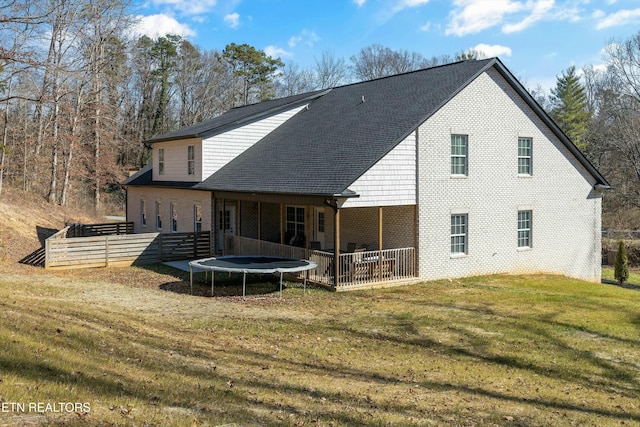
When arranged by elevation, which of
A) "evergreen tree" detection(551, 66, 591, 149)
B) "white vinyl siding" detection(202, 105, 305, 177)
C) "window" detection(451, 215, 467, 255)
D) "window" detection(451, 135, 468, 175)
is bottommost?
"window" detection(451, 215, 467, 255)

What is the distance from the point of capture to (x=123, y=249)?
870 inches

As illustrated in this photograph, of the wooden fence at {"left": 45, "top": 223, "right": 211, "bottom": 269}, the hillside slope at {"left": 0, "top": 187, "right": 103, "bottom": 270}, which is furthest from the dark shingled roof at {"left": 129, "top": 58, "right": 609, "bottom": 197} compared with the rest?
the hillside slope at {"left": 0, "top": 187, "right": 103, "bottom": 270}

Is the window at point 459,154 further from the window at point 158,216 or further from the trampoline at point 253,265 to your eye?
the window at point 158,216

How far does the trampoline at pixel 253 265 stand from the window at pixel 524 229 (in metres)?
8.99

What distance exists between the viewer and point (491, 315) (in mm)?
14156

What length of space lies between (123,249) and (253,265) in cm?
767

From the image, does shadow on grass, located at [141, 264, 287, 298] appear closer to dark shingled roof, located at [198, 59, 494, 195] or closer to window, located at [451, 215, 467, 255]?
dark shingled roof, located at [198, 59, 494, 195]

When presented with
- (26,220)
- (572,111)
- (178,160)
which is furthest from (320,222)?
(572,111)

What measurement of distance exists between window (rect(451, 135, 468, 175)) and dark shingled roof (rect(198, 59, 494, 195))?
1.67 m

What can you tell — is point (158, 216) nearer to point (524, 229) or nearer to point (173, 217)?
point (173, 217)

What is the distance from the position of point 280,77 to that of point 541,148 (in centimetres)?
4203

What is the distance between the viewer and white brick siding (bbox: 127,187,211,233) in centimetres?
2377

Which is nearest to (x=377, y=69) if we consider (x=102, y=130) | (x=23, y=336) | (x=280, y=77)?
(x=280, y=77)

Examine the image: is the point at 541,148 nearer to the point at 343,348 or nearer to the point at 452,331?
the point at 452,331
